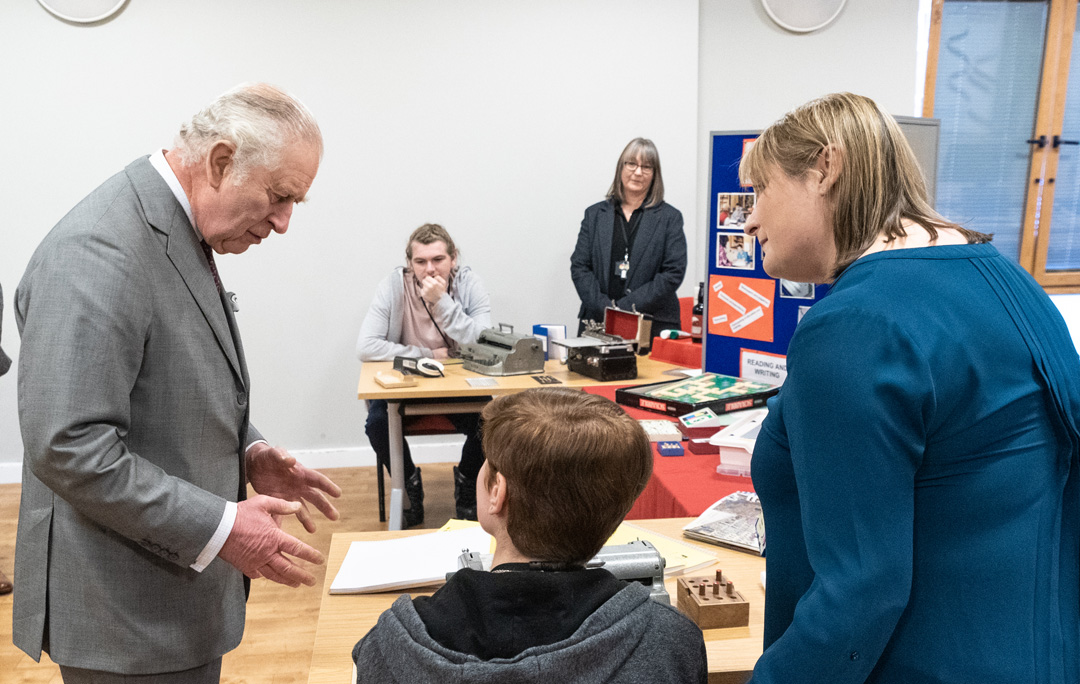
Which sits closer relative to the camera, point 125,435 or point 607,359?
point 125,435

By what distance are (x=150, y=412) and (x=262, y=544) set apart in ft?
0.88

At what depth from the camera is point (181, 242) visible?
1.30 metres

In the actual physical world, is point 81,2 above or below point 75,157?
above

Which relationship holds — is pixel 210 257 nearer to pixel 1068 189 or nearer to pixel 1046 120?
pixel 1046 120

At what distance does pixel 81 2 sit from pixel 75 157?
2.68 ft

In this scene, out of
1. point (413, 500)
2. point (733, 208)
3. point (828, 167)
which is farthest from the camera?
point (413, 500)

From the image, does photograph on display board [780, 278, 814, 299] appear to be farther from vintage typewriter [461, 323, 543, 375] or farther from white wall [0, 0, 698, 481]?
white wall [0, 0, 698, 481]

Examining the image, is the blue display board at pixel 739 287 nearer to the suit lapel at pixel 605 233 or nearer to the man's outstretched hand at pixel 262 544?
the suit lapel at pixel 605 233

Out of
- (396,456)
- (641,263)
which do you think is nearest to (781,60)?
(641,263)

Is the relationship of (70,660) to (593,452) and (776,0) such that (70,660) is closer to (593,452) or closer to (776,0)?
(593,452)

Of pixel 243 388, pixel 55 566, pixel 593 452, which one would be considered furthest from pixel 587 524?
pixel 55 566

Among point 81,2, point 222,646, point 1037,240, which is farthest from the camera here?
point 1037,240

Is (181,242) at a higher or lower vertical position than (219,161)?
lower

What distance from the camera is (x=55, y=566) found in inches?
50.2
